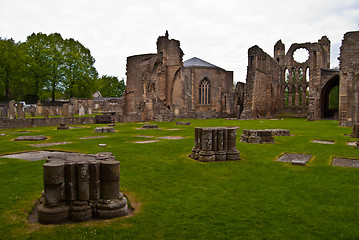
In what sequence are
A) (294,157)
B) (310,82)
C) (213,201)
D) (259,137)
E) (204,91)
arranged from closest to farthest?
1. (213,201)
2. (294,157)
3. (259,137)
4. (310,82)
5. (204,91)

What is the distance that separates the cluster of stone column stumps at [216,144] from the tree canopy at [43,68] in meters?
40.6

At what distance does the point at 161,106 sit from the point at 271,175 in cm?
2605

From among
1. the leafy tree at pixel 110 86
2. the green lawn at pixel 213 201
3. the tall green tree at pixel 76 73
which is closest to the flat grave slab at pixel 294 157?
the green lawn at pixel 213 201

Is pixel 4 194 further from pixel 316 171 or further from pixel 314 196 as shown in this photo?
pixel 316 171

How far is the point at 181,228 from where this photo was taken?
3756mm

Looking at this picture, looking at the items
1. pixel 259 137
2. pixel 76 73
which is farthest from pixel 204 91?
pixel 259 137

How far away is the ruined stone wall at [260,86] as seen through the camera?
35.9m

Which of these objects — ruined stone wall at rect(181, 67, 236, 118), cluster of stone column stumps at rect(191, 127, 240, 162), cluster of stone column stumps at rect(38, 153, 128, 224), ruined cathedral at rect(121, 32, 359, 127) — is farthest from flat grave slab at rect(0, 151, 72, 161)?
ruined stone wall at rect(181, 67, 236, 118)

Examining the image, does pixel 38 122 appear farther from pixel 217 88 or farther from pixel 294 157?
pixel 217 88

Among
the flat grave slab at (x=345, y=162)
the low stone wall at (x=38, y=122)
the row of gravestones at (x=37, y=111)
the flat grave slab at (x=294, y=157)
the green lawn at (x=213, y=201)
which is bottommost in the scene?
the green lawn at (x=213, y=201)

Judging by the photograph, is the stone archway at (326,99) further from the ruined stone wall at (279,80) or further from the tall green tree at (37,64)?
the tall green tree at (37,64)

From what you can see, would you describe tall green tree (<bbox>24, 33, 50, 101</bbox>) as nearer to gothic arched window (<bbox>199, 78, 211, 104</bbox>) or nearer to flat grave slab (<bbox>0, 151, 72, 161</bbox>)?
gothic arched window (<bbox>199, 78, 211, 104</bbox>)

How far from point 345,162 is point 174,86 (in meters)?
32.3

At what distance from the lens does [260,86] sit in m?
38.3
